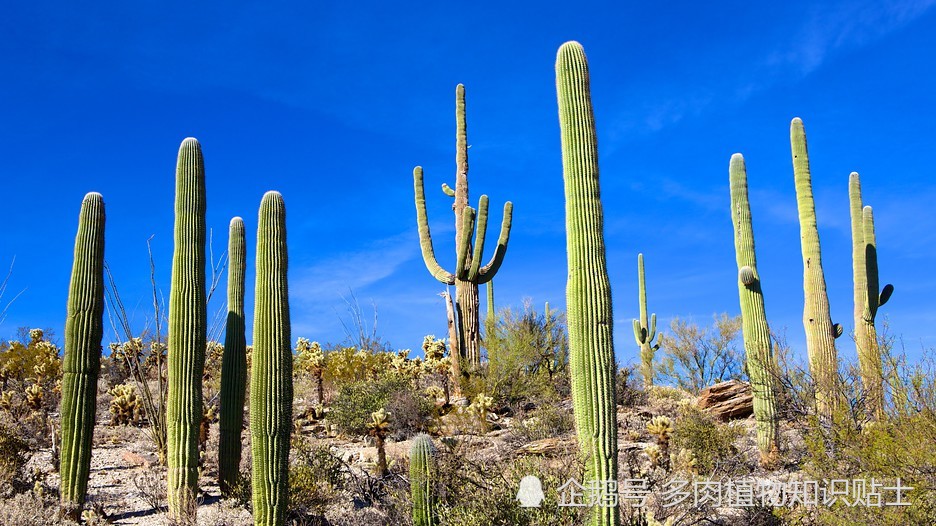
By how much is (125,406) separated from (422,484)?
25.8 feet

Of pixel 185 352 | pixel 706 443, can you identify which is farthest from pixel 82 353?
pixel 706 443

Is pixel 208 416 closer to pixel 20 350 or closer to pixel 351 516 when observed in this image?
pixel 351 516

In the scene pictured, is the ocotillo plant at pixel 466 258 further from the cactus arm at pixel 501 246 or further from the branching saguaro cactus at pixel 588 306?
the branching saguaro cactus at pixel 588 306

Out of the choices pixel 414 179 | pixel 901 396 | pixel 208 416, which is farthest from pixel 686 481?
pixel 414 179

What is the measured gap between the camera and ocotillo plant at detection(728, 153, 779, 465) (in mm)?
10844

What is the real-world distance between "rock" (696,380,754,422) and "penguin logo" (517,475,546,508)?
8.12 m

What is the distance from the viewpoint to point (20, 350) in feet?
51.7

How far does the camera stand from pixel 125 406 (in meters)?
13.3

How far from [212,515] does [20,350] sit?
967 centimetres

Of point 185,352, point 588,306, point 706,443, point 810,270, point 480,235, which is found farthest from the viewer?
point 480,235

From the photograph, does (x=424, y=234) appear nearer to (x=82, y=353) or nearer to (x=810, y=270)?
(x=810, y=270)

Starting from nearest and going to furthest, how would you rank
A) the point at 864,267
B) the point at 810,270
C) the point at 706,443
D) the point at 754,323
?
the point at 706,443
the point at 754,323
the point at 810,270
the point at 864,267

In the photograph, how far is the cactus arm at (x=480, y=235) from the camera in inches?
635

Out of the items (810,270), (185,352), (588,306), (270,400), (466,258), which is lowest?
Result: (270,400)
